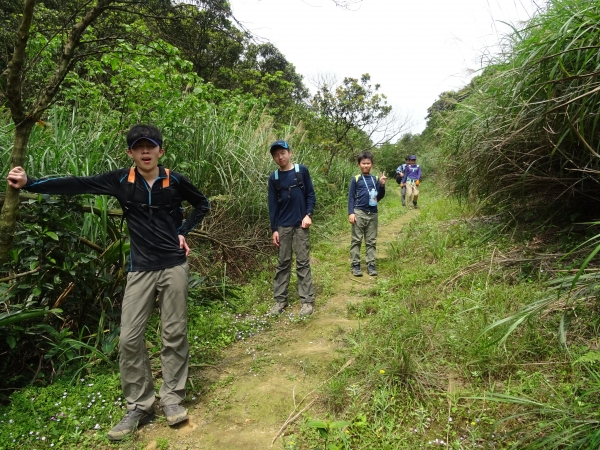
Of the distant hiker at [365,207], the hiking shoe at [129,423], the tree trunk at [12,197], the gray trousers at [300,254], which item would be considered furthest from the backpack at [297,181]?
the hiking shoe at [129,423]

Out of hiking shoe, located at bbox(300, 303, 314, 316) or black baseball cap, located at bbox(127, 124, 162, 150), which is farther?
hiking shoe, located at bbox(300, 303, 314, 316)

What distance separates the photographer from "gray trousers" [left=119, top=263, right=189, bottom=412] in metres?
2.28

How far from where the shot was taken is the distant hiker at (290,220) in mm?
3875

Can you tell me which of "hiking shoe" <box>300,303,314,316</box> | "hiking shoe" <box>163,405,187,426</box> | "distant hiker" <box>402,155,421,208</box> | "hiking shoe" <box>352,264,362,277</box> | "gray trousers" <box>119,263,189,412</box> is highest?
"distant hiker" <box>402,155,421,208</box>

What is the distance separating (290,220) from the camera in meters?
3.89

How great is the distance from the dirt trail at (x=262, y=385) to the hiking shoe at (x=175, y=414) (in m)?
0.05

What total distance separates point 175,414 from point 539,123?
382 centimetres

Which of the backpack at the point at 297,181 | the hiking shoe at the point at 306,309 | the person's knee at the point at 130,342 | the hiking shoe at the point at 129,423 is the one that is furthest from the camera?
the backpack at the point at 297,181

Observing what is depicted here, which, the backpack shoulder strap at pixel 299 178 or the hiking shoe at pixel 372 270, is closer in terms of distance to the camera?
the backpack shoulder strap at pixel 299 178

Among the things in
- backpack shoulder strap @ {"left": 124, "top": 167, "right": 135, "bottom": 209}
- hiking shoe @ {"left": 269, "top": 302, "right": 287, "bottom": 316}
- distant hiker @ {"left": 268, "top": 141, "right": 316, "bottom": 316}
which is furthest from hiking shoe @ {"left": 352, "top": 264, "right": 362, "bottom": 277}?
backpack shoulder strap @ {"left": 124, "top": 167, "right": 135, "bottom": 209}

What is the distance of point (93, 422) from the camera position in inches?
90.8

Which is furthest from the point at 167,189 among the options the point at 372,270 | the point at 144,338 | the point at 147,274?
the point at 372,270

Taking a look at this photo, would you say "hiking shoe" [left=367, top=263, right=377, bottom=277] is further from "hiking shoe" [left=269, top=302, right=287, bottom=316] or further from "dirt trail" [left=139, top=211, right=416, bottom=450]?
"hiking shoe" [left=269, top=302, right=287, bottom=316]

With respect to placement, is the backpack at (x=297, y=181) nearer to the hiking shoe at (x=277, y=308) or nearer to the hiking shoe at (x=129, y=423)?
the hiking shoe at (x=277, y=308)
